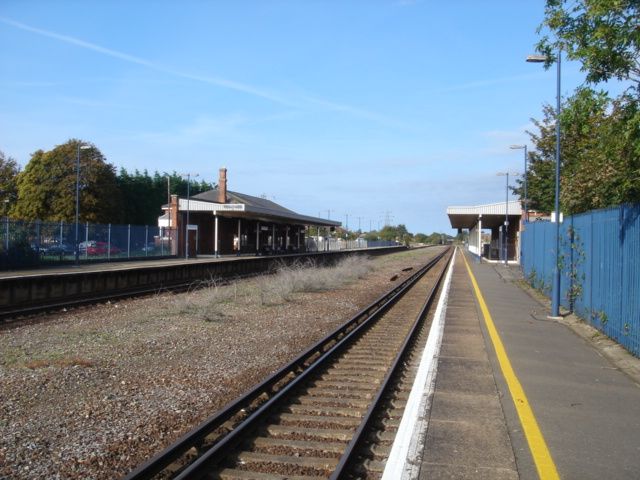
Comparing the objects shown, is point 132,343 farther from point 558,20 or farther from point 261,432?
point 558,20

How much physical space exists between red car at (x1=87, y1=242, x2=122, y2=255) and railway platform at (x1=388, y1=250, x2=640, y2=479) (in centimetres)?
3303

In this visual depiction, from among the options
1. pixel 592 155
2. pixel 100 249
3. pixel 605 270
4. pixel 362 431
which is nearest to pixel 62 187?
pixel 100 249

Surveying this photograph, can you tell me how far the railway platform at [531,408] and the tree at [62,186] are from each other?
58438 mm

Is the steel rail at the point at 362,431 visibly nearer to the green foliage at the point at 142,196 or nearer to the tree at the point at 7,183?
the tree at the point at 7,183

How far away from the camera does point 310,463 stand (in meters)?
5.35

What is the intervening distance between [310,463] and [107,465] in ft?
5.81

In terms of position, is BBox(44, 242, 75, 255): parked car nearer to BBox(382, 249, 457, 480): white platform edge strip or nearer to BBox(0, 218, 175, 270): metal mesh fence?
BBox(0, 218, 175, 270): metal mesh fence

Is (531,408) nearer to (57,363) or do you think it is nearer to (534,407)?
(534,407)

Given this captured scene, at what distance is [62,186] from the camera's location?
206 feet

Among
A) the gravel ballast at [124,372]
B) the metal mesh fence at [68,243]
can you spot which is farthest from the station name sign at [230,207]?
the gravel ballast at [124,372]

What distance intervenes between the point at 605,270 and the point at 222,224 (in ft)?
185

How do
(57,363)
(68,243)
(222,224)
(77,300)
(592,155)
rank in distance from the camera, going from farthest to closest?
(222,224) → (68,243) → (77,300) → (592,155) → (57,363)

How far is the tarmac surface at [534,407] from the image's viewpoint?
203 inches

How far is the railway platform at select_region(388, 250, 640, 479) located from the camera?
5.17 metres
